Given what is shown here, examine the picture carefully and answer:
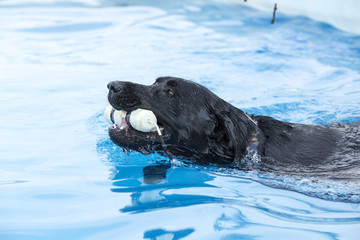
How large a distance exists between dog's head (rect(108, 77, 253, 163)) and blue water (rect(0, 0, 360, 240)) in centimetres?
22

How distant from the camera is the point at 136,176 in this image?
398 cm

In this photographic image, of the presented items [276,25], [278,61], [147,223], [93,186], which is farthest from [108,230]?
[276,25]

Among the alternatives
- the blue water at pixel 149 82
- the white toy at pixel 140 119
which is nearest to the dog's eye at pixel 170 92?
the white toy at pixel 140 119

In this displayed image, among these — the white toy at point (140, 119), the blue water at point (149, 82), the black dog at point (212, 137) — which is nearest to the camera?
the blue water at point (149, 82)

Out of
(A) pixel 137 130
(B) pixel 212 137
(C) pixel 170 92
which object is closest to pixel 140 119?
(A) pixel 137 130

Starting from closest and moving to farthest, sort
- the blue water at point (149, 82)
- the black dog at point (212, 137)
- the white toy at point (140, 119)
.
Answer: the blue water at point (149, 82) → the white toy at point (140, 119) → the black dog at point (212, 137)

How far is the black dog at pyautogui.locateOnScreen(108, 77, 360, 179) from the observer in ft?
12.5

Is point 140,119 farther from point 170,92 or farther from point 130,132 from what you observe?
point 170,92

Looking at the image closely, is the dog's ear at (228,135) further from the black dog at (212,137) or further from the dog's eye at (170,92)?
the dog's eye at (170,92)

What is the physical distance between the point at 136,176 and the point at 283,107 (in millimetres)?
3194

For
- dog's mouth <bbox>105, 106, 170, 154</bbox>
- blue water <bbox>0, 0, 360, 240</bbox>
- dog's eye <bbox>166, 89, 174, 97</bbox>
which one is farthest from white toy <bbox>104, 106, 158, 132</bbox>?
blue water <bbox>0, 0, 360, 240</bbox>

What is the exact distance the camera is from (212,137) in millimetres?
3910

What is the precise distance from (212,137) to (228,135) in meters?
0.14

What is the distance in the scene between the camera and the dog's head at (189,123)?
3.80m
